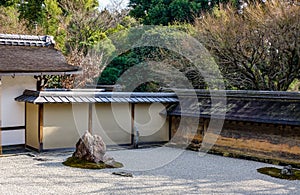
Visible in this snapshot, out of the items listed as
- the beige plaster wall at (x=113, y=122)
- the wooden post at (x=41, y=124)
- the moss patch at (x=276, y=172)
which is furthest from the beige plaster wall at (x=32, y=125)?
the moss patch at (x=276, y=172)

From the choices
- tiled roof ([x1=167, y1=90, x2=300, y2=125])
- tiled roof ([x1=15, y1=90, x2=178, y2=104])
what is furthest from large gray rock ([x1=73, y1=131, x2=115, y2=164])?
tiled roof ([x1=167, y1=90, x2=300, y2=125])

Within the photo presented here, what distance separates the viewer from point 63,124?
1040 centimetres

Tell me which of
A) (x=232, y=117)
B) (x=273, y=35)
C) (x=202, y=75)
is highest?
(x=273, y=35)

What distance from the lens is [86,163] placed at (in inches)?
331

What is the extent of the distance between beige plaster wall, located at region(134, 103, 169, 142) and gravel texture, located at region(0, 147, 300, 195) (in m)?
2.07

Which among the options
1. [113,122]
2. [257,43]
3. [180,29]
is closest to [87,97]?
[113,122]

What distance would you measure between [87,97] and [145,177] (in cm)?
377

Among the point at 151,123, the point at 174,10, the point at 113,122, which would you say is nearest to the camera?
the point at 113,122

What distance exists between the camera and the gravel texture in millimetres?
6426

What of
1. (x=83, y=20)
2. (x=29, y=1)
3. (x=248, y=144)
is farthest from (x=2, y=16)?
(x=248, y=144)

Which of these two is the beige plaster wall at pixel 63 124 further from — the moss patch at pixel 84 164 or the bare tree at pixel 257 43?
the bare tree at pixel 257 43

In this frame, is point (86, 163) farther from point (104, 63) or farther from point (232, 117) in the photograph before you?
point (104, 63)

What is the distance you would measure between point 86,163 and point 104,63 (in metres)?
11.6

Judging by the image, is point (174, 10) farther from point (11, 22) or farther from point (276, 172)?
point (276, 172)
